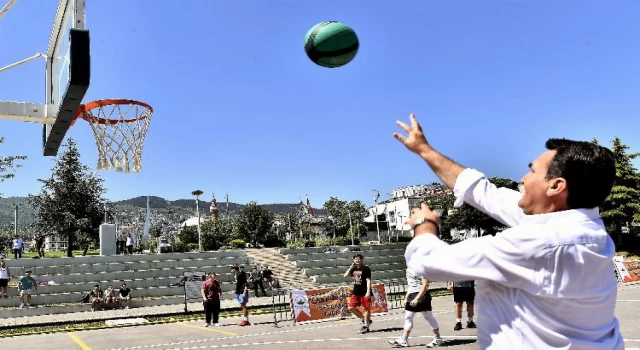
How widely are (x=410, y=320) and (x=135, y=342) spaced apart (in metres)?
6.56

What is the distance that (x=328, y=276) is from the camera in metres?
31.5

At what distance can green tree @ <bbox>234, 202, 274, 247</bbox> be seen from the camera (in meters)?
86.8

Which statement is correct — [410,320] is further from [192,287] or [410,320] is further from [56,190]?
[56,190]

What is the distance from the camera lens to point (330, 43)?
7.44 m

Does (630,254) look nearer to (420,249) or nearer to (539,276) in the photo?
(539,276)

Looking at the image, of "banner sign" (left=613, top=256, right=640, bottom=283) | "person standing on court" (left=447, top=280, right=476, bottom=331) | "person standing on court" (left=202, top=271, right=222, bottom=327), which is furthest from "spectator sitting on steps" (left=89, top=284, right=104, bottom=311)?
"banner sign" (left=613, top=256, right=640, bottom=283)

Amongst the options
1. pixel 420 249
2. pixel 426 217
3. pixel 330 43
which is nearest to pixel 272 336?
pixel 330 43

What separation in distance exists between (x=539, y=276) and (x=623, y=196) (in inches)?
2048

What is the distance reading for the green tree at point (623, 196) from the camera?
47.3 meters

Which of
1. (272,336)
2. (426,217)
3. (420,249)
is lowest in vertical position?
(272,336)

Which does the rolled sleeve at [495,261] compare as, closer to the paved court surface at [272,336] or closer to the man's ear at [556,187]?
the man's ear at [556,187]

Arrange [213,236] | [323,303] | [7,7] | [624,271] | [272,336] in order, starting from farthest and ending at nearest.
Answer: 1. [213,236]
2. [624,271]
3. [323,303]
4. [272,336]
5. [7,7]

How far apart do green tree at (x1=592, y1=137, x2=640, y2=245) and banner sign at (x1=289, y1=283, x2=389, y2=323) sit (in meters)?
37.2

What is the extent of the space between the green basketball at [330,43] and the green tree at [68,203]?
149 ft
